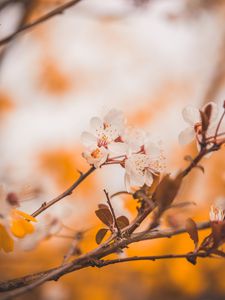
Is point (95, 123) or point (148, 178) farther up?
point (95, 123)

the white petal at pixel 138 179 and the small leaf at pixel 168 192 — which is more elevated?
the white petal at pixel 138 179

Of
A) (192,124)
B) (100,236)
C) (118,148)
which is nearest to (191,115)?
(192,124)

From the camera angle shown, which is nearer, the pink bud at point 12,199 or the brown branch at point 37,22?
the pink bud at point 12,199

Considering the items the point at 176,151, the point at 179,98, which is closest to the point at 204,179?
the point at 176,151

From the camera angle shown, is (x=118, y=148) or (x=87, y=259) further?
(x=118, y=148)

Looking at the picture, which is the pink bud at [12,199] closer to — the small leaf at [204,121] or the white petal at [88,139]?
the white petal at [88,139]

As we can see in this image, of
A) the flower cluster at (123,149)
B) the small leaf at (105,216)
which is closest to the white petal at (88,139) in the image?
the flower cluster at (123,149)

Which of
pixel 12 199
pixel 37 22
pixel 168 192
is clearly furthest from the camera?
pixel 37 22

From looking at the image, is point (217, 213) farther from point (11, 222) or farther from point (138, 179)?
point (11, 222)

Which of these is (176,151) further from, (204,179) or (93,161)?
(93,161)
